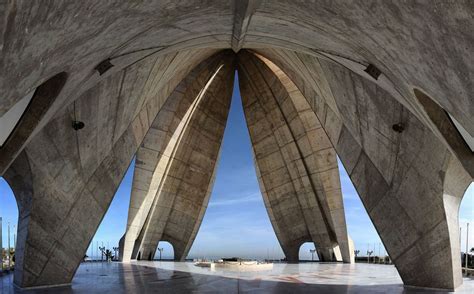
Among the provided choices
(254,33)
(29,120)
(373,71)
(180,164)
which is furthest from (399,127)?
(180,164)

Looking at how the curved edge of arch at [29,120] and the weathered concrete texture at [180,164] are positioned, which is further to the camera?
the weathered concrete texture at [180,164]

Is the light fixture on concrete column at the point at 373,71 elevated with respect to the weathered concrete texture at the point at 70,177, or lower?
elevated

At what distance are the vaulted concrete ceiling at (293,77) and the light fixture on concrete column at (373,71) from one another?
2.0 inches

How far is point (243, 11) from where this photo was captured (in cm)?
694

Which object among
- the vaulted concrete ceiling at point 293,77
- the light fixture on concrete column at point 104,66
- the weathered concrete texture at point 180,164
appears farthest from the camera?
the weathered concrete texture at point 180,164

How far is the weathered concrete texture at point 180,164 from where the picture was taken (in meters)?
29.5

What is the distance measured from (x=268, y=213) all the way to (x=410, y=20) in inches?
1233

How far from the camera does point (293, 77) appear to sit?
74.7 ft

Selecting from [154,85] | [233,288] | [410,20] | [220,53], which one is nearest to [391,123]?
[233,288]

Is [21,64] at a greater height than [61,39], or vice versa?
[61,39]

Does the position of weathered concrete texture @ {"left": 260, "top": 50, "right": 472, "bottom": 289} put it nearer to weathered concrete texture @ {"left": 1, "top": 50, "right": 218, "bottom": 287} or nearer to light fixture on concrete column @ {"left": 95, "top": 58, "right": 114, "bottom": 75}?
weathered concrete texture @ {"left": 1, "top": 50, "right": 218, "bottom": 287}

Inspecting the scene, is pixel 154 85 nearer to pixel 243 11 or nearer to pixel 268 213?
pixel 243 11

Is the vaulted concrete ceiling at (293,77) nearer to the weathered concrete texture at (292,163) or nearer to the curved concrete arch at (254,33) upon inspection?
the curved concrete arch at (254,33)

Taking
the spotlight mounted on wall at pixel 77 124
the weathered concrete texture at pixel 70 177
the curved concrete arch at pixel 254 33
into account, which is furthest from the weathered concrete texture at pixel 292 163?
the curved concrete arch at pixel 254 33
